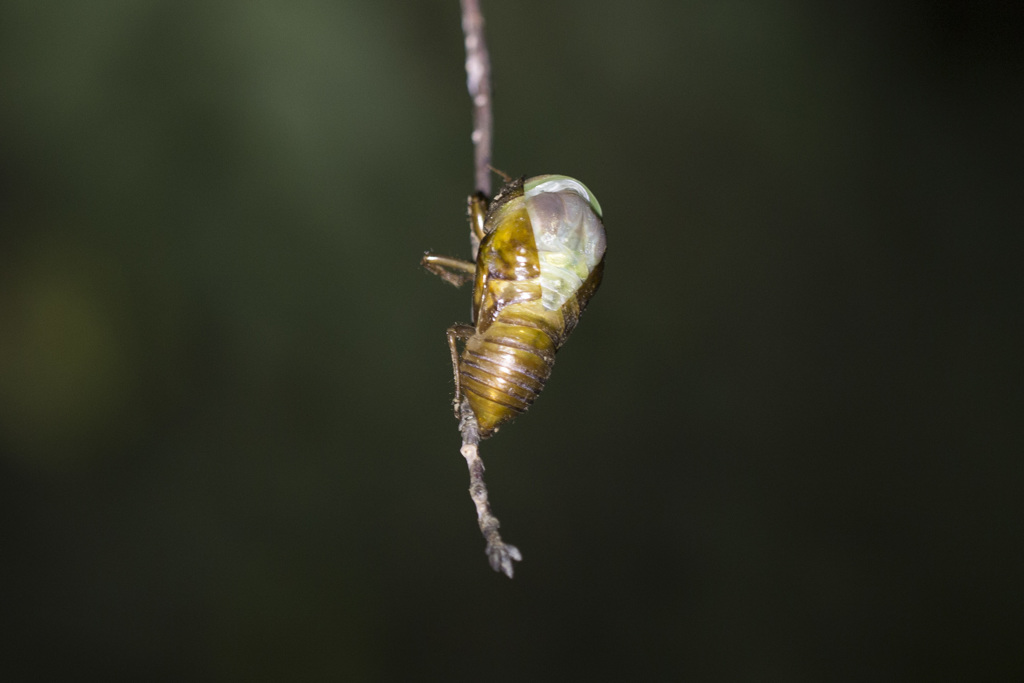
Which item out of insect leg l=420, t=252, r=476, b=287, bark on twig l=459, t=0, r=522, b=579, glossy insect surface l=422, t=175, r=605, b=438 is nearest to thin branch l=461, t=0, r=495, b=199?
bark on twig l=459, t=0, r=522, b=579

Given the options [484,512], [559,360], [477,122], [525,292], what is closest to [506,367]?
[525,292]

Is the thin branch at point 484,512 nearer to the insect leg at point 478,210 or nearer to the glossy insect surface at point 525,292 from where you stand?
the glossy insect surface at point 525,292

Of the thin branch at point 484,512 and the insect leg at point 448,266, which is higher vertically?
the insect leg at point 448,266

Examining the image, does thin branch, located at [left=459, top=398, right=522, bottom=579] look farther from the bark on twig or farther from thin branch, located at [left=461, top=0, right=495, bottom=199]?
thin branch, located at [left=461, top=0, right=495, bottom=199]

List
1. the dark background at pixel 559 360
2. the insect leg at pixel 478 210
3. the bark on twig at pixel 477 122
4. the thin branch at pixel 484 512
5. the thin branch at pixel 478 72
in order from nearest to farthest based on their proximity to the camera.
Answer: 1. the thin branch at pixel 484 512
2. the bark on twig at pixel 477 122
3. the thin branch at pixel 478 72
4. the insect leg at pixel 478 210
5. the dark background at pixel 559 360

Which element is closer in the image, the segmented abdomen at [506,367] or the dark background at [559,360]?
the segmented abdomen at [506,367]

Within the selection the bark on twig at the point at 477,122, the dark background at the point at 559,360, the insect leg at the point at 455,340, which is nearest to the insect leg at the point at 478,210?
the bark on twig at the point at 477,122

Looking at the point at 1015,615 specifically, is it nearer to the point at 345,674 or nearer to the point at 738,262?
the point at 738,262
